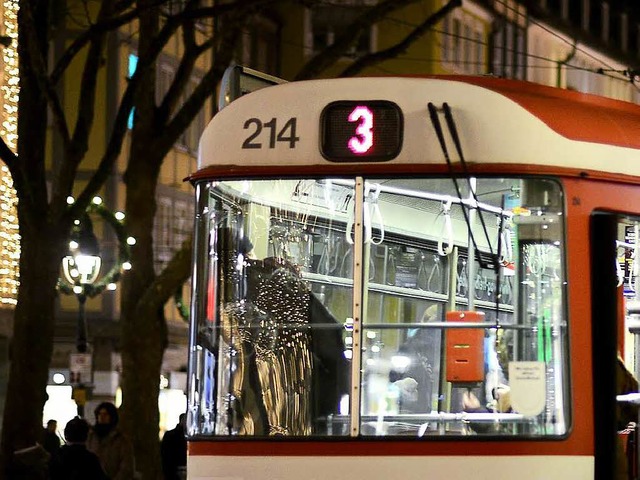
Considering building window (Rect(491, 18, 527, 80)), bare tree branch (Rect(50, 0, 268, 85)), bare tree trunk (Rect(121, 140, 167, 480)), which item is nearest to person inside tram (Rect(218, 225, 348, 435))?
bare tree branch (Rect(50, 0, 268, 85))

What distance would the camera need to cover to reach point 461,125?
26.2 ft

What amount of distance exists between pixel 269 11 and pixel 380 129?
125 feet

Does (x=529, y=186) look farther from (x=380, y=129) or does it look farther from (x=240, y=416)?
(x=240, y=416)

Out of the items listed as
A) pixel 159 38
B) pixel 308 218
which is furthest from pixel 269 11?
pixel 308 218

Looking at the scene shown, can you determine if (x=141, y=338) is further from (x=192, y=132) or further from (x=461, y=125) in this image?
(x=192, y=132)

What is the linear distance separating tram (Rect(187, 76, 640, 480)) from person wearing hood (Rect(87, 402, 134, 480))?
7359 millimetres

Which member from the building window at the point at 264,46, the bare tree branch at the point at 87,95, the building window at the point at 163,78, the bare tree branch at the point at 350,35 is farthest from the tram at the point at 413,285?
the building window at the point at 264,46

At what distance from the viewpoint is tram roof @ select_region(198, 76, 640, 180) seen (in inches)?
312

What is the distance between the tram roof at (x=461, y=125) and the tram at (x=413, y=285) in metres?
0.01

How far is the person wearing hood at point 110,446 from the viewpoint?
1539 centimetres

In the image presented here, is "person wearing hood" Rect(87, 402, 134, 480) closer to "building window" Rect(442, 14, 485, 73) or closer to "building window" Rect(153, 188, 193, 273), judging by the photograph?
"building window" Rect(153, 188, 193, 273)

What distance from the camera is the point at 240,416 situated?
26.1 feet

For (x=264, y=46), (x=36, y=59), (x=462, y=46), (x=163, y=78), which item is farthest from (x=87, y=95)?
(x=462, y=46)

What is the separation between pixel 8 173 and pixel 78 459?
17134mm
